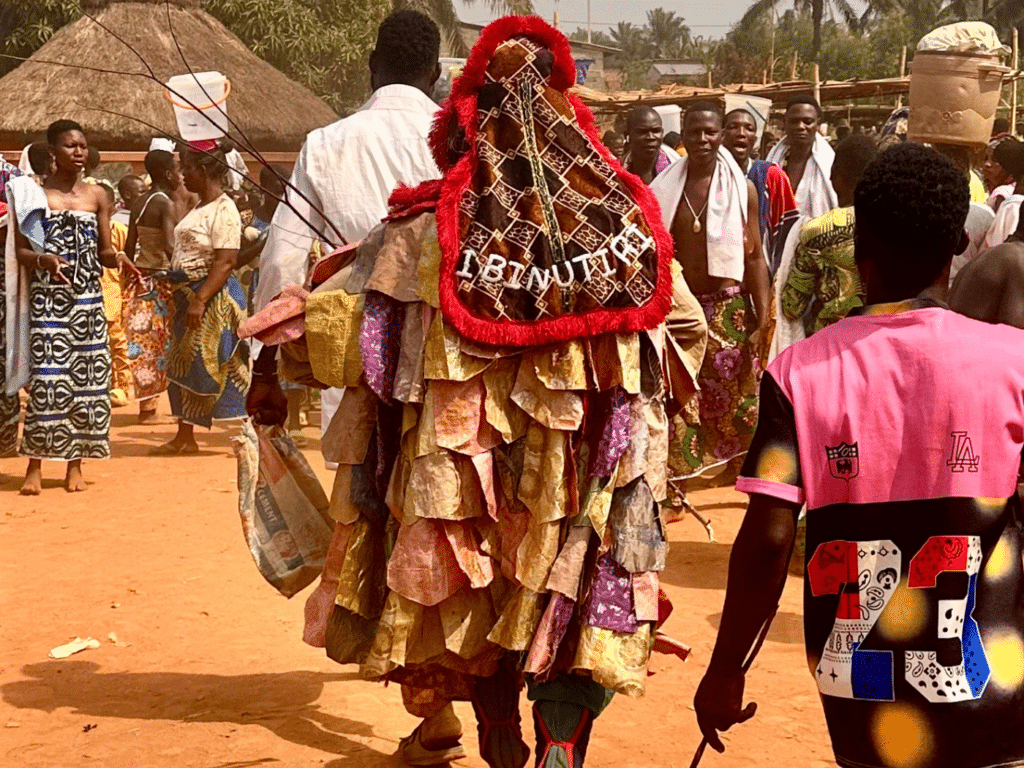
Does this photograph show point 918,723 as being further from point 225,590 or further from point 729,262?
point 729,262

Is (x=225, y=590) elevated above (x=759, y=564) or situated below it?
below

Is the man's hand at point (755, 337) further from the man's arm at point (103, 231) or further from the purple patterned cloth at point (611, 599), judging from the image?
the purple patterned cloth at point (611, 599)

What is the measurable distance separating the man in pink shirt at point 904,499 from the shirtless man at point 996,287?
1877 millimetres

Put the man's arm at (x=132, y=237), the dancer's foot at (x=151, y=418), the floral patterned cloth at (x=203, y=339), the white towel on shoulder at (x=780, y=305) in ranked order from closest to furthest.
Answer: the white towel on shoulder at (x=780, y=305) → the floral patterned cloth at (x=203, y=339) → the man's arm at (x=132, y=237) → the dancer's foot at (x=151, y=418)

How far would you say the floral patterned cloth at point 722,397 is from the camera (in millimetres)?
8266

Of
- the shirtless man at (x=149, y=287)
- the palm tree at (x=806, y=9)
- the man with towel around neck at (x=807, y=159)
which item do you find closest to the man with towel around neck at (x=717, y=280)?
the man with towel around neck at (x=807, y=159)

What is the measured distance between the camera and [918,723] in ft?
7.82

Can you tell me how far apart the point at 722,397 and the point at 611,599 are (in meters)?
4.77

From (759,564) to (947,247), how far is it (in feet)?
2.06

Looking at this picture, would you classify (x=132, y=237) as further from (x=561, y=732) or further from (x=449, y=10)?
(x=449, y=10)

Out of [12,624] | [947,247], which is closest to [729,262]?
[12,624]

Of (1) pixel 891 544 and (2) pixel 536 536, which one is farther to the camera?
(2) pixel 536 536

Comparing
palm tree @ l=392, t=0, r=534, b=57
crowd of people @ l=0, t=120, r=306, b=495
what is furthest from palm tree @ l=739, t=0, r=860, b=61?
crowd of people @ l=0, t=120, r=306, b=495

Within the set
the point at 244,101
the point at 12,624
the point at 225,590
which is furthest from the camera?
the point at 244,101
